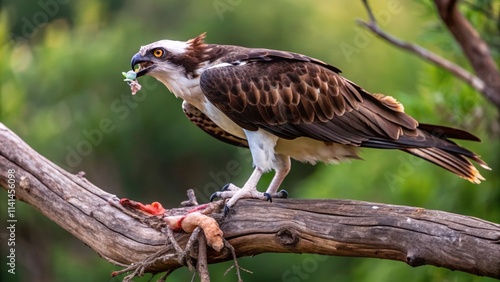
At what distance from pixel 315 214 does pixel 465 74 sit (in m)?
2.96

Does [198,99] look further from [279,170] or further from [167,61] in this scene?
[279,170]

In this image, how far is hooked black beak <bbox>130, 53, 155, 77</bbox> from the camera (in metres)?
6.86

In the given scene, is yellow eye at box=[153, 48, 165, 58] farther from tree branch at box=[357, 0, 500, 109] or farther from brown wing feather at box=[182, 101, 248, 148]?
tree branch at box=[357, 0, 500, 109]

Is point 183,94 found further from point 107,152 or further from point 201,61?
point 107,152

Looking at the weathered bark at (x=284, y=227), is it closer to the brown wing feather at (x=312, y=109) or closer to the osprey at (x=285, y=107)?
the osprey at (x=285, y=107)

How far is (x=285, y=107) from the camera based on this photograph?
6918 mm

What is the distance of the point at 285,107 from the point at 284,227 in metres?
1.24

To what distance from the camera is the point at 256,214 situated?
247 inches

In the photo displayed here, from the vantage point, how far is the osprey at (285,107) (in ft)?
22.2

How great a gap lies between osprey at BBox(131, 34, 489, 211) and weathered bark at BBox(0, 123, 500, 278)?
563mm

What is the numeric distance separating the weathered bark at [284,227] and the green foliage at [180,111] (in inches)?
134

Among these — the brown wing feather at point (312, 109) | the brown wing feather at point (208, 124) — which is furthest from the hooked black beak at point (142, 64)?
the brown wing feather at point (208, 124)

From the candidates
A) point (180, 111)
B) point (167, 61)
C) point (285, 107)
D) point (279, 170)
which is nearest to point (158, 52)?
point (167, 61)

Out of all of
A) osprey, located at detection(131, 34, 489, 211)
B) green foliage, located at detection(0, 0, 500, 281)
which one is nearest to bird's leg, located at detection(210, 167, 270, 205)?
osprey, located at detection(131, 34, 489, 211)
